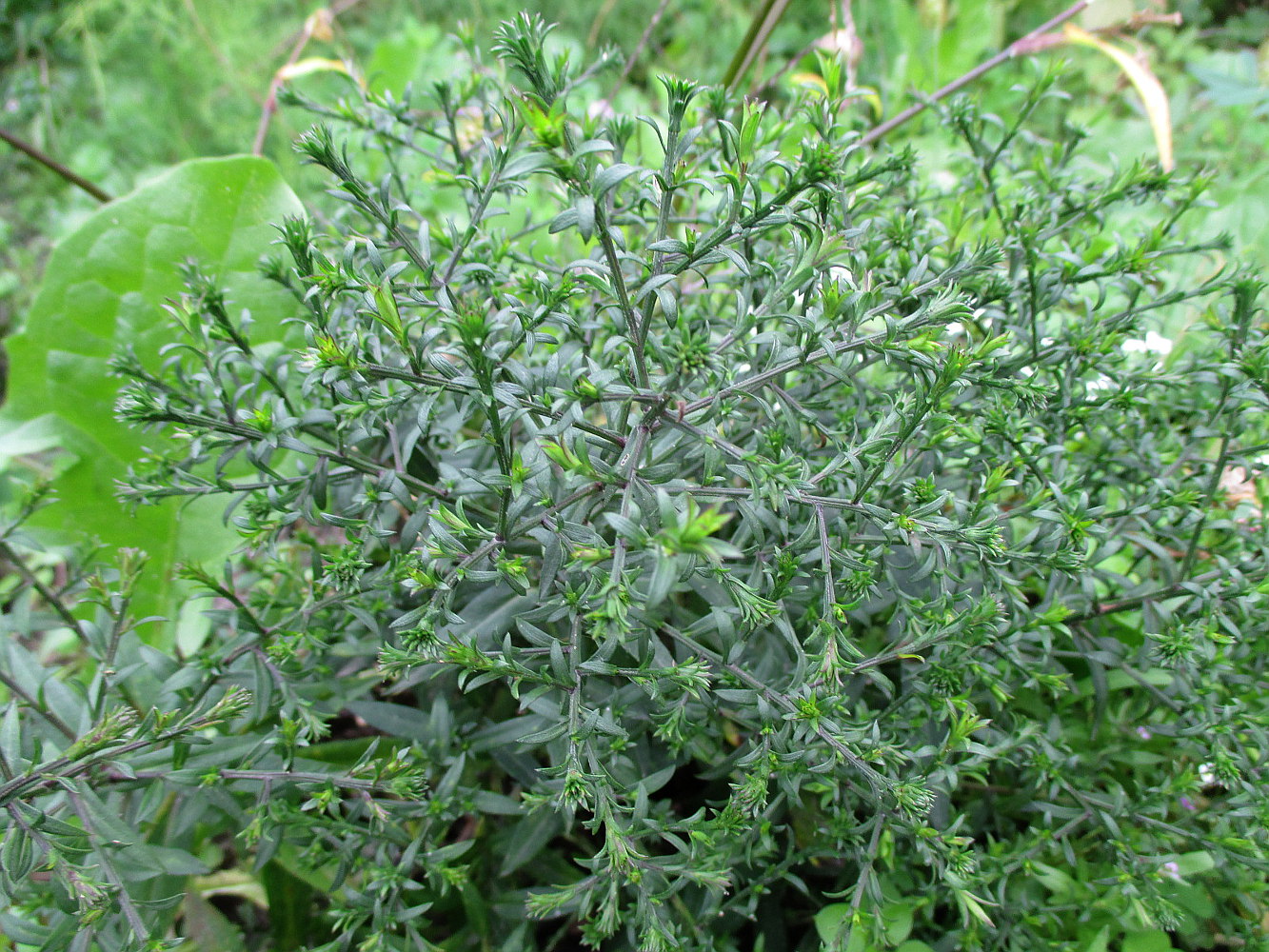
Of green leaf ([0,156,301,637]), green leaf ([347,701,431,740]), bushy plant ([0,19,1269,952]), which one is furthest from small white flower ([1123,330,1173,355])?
green leaf ([0,156,301,637])

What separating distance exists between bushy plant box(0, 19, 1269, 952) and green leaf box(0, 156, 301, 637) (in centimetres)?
57

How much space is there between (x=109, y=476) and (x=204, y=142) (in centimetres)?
250

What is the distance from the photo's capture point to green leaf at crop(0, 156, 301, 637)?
210 cm

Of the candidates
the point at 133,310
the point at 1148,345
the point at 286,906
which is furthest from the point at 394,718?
the point at 1148,345

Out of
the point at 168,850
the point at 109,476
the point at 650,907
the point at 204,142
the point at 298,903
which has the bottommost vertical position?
the point at 298,903

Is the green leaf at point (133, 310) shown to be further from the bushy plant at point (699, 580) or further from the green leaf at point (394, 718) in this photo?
the green leaf at point (394, 718)

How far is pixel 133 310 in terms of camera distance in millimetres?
2105

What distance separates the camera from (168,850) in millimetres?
1430

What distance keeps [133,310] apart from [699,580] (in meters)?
1.72

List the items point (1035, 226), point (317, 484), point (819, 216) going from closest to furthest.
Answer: point (819, 216), point (317, 484), point (1035, 226)

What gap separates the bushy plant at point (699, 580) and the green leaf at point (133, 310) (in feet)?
1.88

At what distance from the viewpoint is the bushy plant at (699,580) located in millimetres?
1105

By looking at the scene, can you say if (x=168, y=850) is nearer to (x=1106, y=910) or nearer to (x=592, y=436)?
(x=592, y=436)

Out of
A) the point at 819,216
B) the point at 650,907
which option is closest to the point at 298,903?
the point at 650,907
